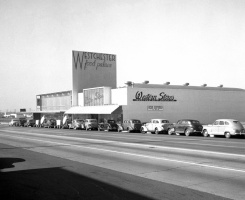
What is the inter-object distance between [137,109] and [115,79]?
19974 mm

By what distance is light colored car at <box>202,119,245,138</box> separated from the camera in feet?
85.6

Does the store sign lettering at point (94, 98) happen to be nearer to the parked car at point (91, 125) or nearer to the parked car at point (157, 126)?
the parked car at point (91, 125)

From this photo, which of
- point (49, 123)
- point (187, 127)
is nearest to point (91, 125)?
point (49, 123)

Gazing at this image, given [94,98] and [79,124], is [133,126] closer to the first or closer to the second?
[79,124]

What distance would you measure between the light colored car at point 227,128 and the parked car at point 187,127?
179cm

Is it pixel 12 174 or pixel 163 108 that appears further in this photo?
pixel 163 108

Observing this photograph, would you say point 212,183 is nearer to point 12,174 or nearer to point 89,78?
point 12,174

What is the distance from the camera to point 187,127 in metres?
30.7

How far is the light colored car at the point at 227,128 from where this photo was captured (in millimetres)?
26094

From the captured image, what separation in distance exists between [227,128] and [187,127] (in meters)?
4.83

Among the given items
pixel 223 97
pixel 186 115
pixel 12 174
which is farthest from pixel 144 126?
pixel 12 174

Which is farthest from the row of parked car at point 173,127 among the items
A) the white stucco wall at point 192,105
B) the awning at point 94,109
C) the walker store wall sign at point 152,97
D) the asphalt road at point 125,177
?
the asphalt road at point 125,177

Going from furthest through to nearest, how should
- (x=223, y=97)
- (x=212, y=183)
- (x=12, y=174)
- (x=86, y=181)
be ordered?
(x=223, y=97) < (x=12, y=174) < (x=86, y=181) < (x=212, y=183)

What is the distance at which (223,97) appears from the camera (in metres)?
53.5
